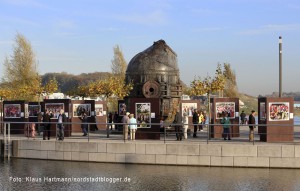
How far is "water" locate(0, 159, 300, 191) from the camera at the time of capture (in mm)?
16984

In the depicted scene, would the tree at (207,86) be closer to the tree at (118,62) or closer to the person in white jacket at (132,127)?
the person in white jacket at (132,127)

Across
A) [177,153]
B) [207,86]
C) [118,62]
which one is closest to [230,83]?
[118,62]

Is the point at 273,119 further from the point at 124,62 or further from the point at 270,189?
the point at 124,62

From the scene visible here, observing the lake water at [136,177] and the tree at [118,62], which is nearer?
the lake water at [136,177]

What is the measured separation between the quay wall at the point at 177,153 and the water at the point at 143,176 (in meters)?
0.56

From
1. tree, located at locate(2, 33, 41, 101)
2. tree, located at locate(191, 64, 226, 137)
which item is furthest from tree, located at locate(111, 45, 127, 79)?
tree, located at locate(191, 64, 226, 137)

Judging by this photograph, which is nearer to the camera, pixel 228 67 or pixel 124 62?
pixel 124 62

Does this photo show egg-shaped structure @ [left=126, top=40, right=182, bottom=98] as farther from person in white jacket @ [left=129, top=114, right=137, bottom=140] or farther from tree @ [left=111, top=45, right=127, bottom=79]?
tree @ [left=111, top=45, right=127, bottom=79]

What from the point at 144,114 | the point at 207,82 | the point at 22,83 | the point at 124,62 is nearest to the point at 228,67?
the point at 124,62

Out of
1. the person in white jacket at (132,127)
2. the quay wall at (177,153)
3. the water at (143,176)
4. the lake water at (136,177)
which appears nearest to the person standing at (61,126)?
the quay wall at (177,153)

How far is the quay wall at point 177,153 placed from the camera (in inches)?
850

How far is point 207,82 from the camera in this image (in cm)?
3553

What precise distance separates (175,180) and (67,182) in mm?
3889

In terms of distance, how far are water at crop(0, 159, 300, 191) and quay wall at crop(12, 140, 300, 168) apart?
559 mm
